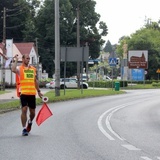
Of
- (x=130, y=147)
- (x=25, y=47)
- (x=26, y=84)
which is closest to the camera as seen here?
(x=130, y=147)

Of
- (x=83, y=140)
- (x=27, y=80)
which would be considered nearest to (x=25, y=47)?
(x=27, y=80)

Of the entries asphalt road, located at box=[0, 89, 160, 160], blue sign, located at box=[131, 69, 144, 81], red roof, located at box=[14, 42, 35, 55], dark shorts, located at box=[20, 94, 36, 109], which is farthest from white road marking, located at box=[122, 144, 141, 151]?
red roof, located at box=[14, 42, 35, 55]

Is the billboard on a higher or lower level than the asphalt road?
higher

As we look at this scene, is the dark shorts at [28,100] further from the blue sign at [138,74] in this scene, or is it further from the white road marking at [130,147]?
the blue sign at [138,74]

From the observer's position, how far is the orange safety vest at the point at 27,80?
1160 centimetres

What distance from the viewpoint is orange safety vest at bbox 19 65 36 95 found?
38.1ft

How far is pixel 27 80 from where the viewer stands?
11664 millimetres

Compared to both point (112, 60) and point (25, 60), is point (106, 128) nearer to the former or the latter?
point (25, 60)

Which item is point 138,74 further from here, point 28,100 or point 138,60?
point 28,100

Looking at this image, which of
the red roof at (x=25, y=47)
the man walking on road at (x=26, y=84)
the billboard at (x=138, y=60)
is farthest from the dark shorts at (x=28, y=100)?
the red roof at (x=25, y=47)

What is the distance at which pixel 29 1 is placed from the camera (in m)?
79.9

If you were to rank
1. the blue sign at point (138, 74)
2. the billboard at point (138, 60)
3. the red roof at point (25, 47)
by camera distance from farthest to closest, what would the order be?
the red roof at point (25, 47)
the blue sign at point (138, 74)
the billboard at point (138, 60)

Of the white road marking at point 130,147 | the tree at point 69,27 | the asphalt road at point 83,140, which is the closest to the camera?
the asphalt road at point 83,140

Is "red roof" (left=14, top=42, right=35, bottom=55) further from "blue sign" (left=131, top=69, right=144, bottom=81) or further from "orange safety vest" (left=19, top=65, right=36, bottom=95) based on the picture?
"orange safety vest" (left=19, top=65, right=36, bottom=95)
